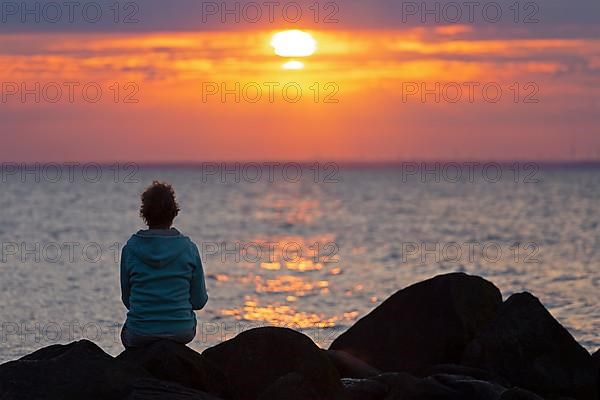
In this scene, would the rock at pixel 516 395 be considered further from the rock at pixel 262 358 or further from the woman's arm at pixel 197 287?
the woman's arm at pixel 197 287

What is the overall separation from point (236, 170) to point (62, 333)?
156m

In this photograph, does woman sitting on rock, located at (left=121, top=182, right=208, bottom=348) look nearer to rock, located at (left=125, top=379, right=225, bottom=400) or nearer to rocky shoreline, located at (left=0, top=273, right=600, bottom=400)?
rocky shoreline, located at (left=0, top=273, right=600, bottom=400)

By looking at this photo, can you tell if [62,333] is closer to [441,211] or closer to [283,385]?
[283,385]

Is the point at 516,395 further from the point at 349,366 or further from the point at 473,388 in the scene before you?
the point at 349,366

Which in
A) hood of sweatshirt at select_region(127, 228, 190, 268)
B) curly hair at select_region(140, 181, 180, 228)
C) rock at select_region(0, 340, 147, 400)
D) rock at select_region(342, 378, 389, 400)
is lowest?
rock at select_region(342, 378, 389, 400)

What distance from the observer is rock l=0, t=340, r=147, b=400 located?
902 centimetres

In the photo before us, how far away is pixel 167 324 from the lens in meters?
9.73

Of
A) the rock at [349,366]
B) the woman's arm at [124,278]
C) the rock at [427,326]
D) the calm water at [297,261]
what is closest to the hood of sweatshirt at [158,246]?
the woman's arm at [124,278]

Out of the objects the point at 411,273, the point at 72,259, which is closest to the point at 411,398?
the point at 411,273

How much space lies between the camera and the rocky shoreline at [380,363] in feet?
30.0

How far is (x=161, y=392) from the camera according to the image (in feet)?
29.2

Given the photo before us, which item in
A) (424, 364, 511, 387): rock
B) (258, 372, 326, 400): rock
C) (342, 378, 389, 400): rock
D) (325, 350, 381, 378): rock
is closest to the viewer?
(258, 372, 326, 400): rock

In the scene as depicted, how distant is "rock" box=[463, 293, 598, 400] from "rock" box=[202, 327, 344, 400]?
8.01 feet

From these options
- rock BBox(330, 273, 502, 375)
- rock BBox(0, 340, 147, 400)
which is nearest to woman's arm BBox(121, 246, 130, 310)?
rock BBox(0, 340, 147, 400)
